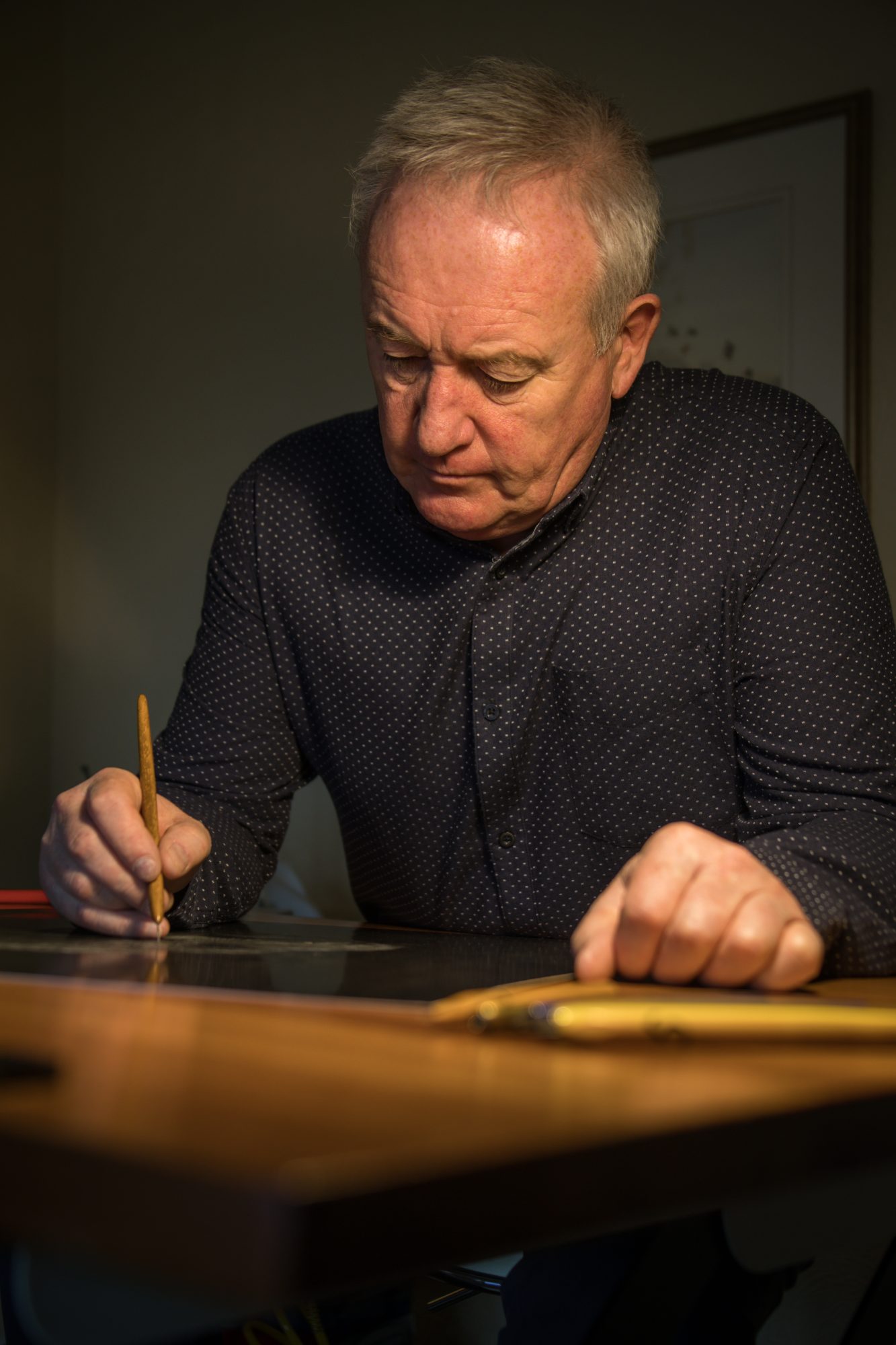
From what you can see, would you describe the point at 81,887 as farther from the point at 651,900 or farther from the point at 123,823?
the point at 651,900

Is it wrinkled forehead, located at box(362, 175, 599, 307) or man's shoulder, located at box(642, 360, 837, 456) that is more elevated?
wrinkled forehead, located at box(362, 175, 599, 307)

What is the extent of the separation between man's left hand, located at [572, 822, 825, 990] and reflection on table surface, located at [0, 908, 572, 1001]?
8 cm

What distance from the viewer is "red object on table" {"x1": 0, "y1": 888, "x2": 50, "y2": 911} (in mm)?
1474

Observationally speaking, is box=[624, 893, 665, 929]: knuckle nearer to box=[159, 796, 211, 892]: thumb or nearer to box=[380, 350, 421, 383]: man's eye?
box=[159, 796, 211, 892]: thumb

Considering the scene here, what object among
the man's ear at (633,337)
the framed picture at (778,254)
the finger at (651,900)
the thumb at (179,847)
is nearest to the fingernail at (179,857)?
the thumb at (179,847)

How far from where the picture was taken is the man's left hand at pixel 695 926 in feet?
2.59

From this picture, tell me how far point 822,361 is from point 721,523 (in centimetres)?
125

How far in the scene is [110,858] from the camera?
1.18 meters

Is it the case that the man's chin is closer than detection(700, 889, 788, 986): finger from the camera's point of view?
No

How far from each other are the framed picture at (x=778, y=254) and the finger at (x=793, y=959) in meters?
1.86

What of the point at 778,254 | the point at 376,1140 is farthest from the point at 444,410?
the point at 778,254

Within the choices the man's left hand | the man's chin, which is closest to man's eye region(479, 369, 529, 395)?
the man's chin

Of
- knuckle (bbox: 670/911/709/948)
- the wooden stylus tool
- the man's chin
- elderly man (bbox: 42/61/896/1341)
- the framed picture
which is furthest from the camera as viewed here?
the framed picture

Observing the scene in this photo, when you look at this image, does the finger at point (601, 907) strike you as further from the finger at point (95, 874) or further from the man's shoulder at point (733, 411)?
the man's shoulder at point (733, 411)
